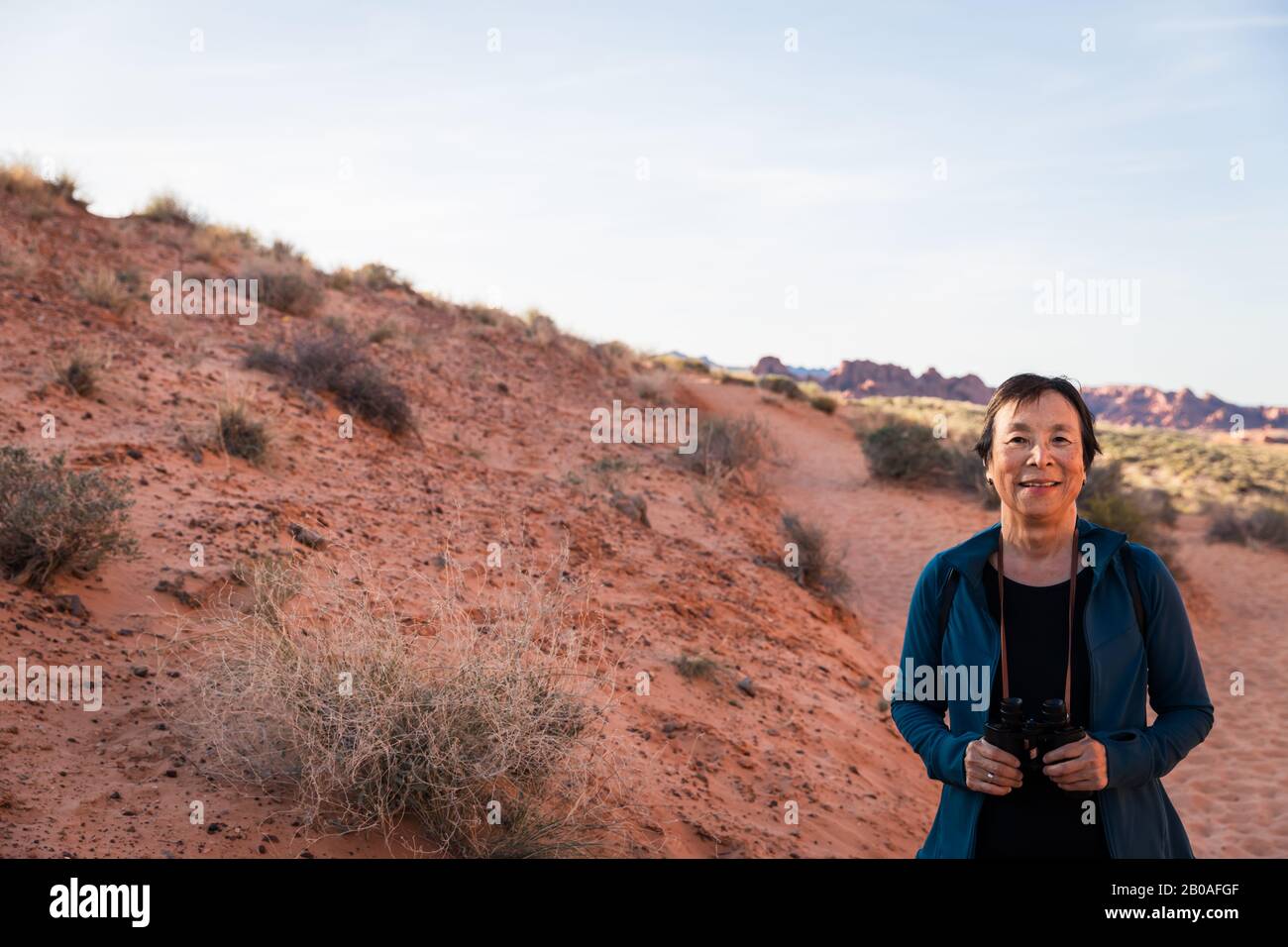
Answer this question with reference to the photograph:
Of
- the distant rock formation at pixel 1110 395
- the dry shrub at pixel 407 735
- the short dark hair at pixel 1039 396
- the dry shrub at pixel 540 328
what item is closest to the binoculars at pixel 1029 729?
the short dark hair at pixel 1039 396

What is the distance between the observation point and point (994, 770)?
2080mm

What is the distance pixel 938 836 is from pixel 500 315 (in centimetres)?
2350

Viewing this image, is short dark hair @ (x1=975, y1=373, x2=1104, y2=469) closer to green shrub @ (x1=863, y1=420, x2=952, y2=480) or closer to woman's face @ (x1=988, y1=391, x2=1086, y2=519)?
woman's face @ (x1=988, y1=391, x2=1086, y2=519)

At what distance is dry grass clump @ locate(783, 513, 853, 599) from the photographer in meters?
11.4

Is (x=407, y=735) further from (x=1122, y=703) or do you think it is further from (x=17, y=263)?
(x=17, y=263)

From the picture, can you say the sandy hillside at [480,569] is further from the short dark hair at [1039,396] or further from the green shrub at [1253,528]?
the short dark hair at [1039,396]

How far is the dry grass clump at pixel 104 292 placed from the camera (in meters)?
12.1

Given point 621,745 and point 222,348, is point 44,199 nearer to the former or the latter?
point 222,348

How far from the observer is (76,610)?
4.93 metres

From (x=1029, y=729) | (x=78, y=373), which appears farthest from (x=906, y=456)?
(x=1029, y=729)

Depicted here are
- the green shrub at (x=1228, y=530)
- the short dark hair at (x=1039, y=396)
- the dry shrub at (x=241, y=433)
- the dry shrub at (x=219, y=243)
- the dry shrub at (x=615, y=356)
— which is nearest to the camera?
the short dark hair at (x=1039, y=396)

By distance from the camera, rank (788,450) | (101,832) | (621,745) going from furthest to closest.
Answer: (788,450)
(621,745)
(101,832)

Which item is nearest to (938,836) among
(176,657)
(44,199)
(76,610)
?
(176,657)

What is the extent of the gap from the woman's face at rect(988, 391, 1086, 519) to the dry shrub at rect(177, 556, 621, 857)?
2208 mm
